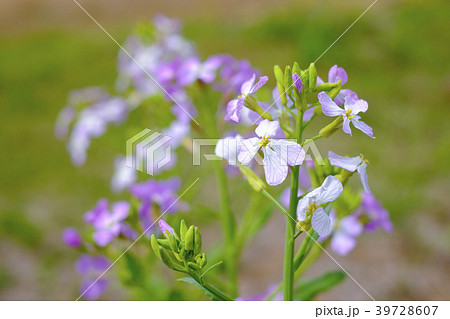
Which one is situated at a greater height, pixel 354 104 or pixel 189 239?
pixel 354 104

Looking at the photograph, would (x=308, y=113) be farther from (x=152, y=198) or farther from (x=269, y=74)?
(x=269, y=74)

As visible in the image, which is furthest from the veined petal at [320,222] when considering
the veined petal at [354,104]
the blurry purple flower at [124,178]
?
the blurry purple flower at [124,178]

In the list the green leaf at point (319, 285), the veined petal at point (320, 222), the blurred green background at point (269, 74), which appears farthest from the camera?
the blurred green background at point (269, 74)

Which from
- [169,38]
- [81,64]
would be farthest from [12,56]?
[169,38]

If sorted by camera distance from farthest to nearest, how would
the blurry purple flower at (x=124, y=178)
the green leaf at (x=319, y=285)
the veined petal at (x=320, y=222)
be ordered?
the blurry purple flower at (x=124, y=178) < the green leaf at (x=319, y=285) < the veined petal at (x=320, y=222)

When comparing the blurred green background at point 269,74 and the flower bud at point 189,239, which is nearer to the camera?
the flower bud at point 189,239

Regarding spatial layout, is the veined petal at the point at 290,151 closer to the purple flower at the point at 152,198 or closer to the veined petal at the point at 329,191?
the veined petal at the point at 329,191

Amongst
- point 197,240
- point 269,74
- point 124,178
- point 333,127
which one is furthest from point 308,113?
point 269,74

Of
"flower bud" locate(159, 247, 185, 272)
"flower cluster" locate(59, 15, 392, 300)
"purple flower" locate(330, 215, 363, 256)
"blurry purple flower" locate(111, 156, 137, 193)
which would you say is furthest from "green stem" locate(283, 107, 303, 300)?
"blurry purple flower" locate(111, 156, 137, 193)
